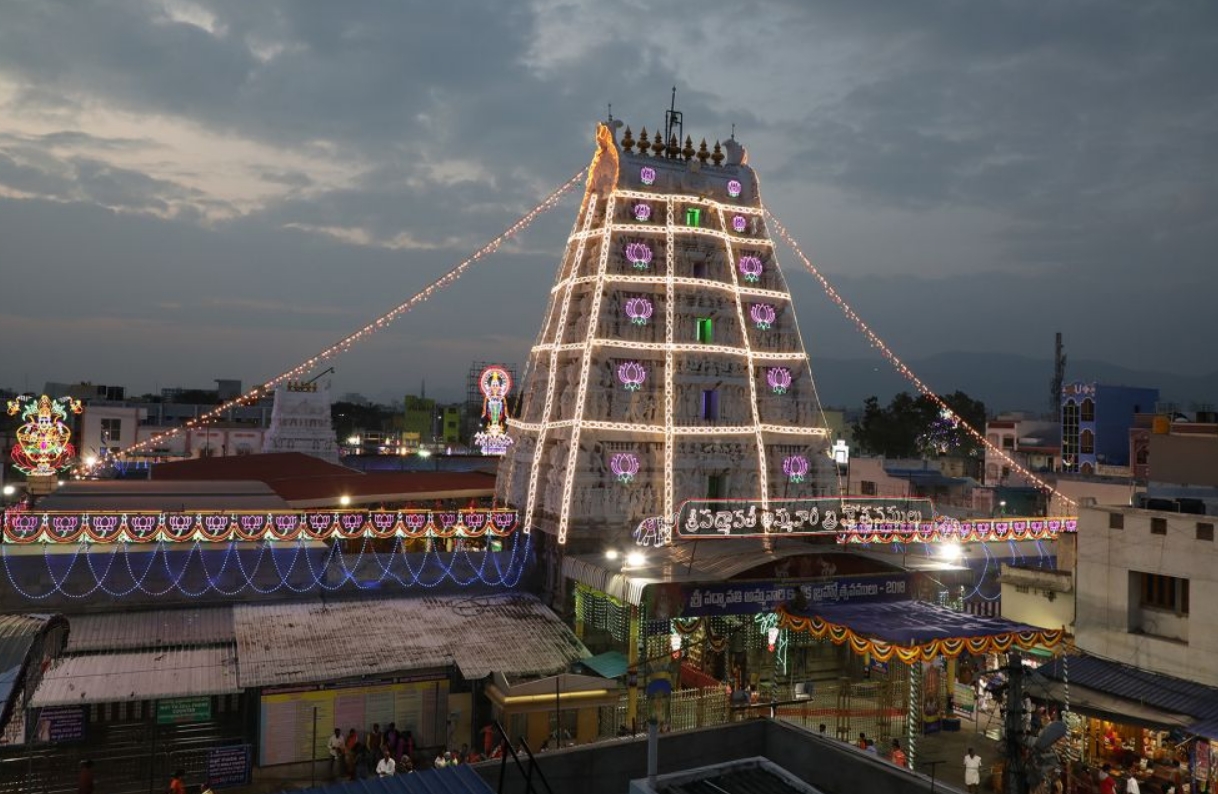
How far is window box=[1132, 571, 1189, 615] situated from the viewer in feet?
84.0

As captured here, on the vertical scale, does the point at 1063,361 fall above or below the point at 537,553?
above

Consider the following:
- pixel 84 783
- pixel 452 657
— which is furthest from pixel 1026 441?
pixel 84 783

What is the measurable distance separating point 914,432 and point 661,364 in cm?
7139

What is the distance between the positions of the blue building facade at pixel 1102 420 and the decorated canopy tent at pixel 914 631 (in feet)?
137

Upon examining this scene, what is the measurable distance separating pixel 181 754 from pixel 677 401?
20.2 meters

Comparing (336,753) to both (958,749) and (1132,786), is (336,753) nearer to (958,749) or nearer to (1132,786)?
(958,749)

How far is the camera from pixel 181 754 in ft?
75.4

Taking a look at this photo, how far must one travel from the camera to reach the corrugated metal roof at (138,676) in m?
21.6

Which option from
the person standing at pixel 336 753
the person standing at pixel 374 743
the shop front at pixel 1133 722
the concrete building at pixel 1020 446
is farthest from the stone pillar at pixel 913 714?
the concrete building at pixel 1020 446

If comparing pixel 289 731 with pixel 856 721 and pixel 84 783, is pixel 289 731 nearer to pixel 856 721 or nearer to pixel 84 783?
pixel 84 783

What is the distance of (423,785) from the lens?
10781 mm

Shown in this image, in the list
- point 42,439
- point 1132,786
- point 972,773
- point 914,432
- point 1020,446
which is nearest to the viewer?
point 1132,786

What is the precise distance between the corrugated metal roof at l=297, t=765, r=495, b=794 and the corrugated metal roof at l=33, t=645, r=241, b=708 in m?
13.9

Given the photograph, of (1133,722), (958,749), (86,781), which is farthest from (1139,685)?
(86,781)
